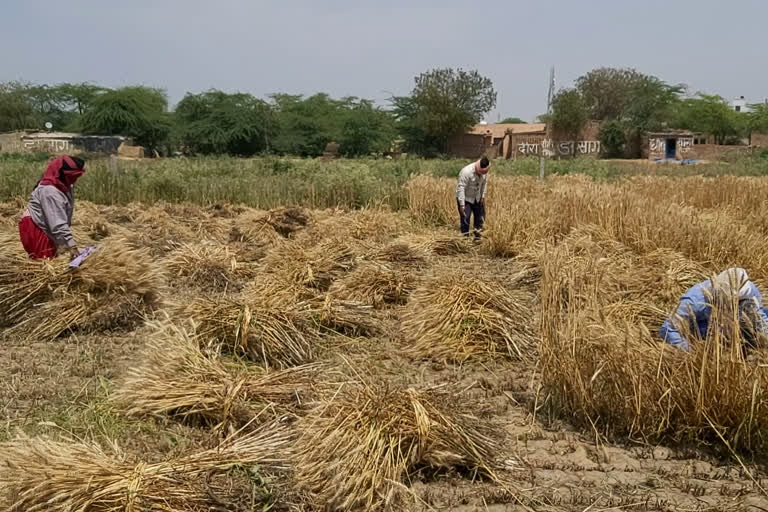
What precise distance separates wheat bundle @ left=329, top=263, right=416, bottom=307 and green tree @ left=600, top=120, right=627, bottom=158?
38360 mm

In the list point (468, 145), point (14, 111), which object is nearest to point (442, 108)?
point (468, 145)

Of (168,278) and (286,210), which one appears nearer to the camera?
(168,278)

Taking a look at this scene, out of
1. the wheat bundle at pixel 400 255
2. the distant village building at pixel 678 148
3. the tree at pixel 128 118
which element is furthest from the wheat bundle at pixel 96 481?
the distant village building at pixel 678 148

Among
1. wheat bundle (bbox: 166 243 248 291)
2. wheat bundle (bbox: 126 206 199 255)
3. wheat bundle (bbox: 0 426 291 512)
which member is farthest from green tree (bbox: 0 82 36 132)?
wheat bundle (bbox: 0 426 291 512)

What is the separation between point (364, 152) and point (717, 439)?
3836 centimetres

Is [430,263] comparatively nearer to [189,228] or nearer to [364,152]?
[189,228]

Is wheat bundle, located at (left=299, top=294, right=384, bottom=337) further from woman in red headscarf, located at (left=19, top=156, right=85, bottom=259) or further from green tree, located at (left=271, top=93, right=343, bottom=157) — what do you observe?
green tree, located at (left=271, top=93, right=343, bottom=157)

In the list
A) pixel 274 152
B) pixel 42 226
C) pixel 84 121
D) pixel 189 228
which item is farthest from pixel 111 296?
pixel 84 121

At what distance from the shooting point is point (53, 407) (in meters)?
3.85

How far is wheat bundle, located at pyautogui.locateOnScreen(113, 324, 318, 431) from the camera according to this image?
145 inches

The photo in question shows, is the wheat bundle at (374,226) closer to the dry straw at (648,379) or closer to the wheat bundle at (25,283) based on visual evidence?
the wheat bundle at (25,283)

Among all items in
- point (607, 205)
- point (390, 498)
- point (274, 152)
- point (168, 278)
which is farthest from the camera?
point (274, 152)

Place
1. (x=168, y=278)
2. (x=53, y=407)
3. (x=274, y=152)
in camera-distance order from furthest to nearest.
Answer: (x=274, y=152)
(x=168, y=278)
(x=53, y=407)

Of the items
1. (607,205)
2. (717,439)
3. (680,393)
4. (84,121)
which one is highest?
(84,121)
